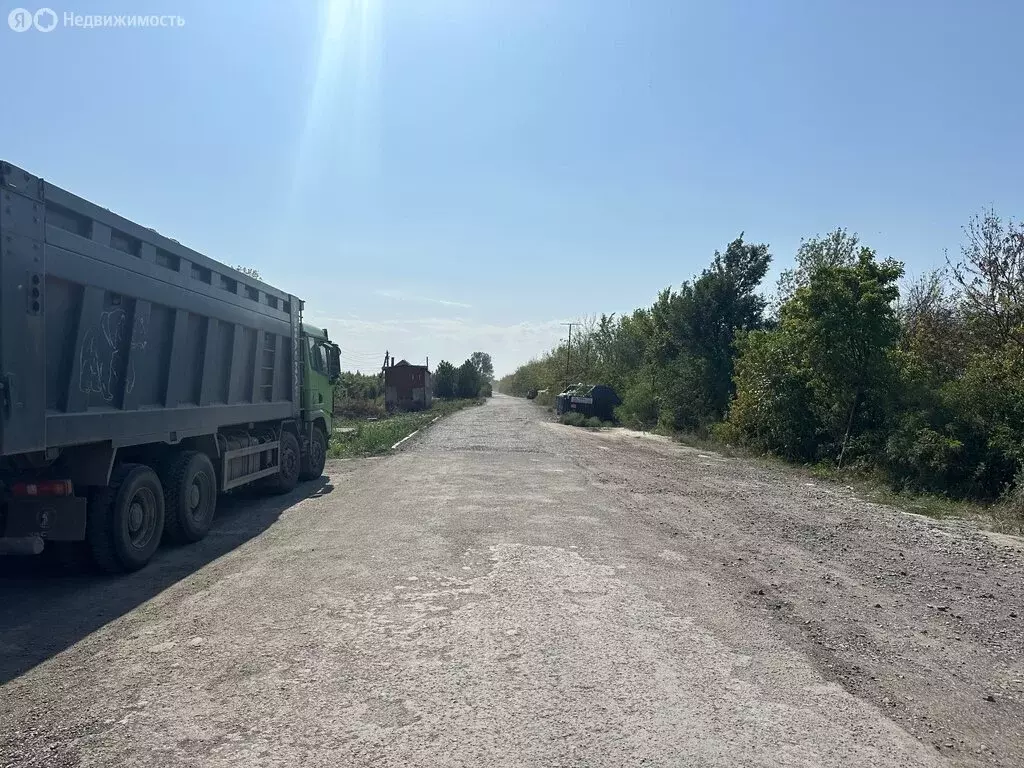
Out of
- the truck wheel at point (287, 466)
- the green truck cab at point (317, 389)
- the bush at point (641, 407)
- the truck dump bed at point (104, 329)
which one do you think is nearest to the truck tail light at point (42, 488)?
the truck dump bed at point (104, 329)

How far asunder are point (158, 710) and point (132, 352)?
4518mm

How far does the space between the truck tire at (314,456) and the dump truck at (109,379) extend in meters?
3.51

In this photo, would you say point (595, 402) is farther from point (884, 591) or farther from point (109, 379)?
point (109, 379)

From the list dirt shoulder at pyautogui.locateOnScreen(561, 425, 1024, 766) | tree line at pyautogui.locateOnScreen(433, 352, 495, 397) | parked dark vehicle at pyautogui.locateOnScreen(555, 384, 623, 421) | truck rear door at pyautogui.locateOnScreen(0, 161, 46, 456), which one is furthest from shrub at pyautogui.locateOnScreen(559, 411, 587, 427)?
tree line at pyautogui.locateOnScreen(433, 352, 495, 397)

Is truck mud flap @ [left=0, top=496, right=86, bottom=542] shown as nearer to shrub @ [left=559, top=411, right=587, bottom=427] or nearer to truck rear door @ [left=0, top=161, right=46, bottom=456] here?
truck rear door @ [left=0, top=161, right=46, bottom=456]

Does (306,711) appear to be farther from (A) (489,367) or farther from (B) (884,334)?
(A) (489,367)

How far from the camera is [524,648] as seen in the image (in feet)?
17.5

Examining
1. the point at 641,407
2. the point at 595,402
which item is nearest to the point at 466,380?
the point at 595,402

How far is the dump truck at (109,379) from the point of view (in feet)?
20.1

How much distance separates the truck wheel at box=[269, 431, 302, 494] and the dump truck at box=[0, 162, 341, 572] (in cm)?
199

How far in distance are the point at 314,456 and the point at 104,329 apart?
8123 mm

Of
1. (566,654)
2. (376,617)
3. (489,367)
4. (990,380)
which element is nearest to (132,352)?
(376,617)

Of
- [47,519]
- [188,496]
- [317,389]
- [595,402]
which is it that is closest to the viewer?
[47,519]

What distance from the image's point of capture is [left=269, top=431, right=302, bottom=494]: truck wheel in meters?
13.3
